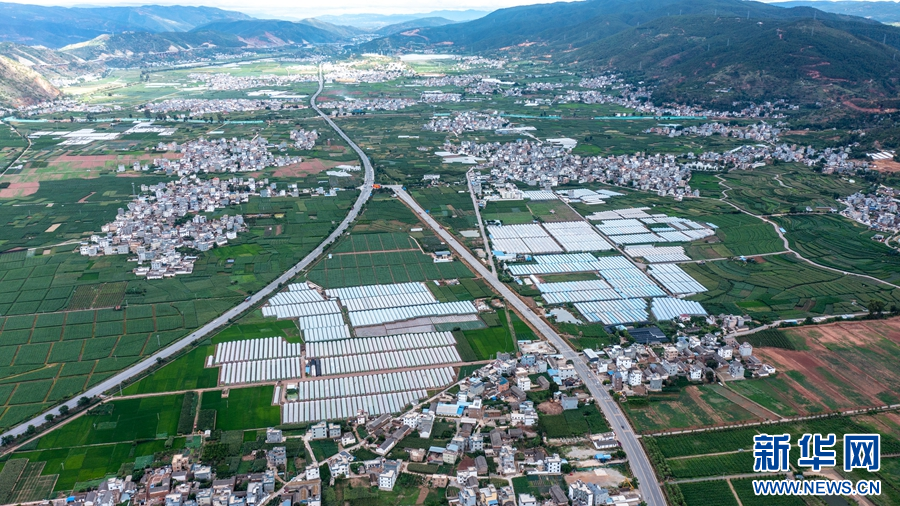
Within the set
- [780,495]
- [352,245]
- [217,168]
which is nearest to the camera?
[780,495]

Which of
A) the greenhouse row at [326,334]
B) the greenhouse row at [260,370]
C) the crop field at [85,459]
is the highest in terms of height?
the greenhouse row at [326,334]

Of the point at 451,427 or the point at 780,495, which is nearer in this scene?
the point at 780,495

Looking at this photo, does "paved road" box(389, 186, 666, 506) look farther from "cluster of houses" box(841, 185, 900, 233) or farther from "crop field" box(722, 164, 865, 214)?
"cluster of houses" box(841, 185, 900, 233)

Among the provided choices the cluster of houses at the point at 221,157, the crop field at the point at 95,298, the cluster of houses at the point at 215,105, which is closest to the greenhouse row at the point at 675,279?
the crop field at the point at 95,298

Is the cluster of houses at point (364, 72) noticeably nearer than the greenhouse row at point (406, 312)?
No

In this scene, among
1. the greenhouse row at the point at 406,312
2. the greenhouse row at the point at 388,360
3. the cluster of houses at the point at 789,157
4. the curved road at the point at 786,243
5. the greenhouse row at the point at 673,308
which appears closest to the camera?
the greenhouse row at the point at 388,360

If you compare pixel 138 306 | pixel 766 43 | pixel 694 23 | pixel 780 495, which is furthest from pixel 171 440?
pixel 694 23

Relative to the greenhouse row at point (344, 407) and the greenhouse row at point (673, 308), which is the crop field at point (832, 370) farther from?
the greenhouse row at point (344, 407)

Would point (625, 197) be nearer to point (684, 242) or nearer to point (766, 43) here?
point (684, 242)

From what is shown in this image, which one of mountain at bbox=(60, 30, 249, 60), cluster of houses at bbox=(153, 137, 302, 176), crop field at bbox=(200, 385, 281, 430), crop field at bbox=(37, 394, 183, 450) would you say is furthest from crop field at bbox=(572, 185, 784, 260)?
mountain at bbox=(60, 30, 249, 60)
